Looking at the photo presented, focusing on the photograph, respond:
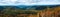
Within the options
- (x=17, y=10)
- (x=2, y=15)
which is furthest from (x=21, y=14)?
(x=2, y=15)

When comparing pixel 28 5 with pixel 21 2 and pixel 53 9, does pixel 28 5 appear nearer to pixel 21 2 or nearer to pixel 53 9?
pixel 21 2

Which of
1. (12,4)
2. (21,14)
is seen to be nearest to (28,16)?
(21,14)

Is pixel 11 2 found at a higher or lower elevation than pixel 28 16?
higher

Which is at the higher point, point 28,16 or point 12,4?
point 12,4

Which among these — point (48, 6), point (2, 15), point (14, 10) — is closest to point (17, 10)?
point (14, 10)

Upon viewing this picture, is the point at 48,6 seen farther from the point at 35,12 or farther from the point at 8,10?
the point at 8,10

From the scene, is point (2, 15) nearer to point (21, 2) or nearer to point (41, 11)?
point (21, 2)

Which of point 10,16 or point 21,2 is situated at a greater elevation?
point 21,2

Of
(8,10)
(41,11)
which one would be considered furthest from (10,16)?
(41,11)
